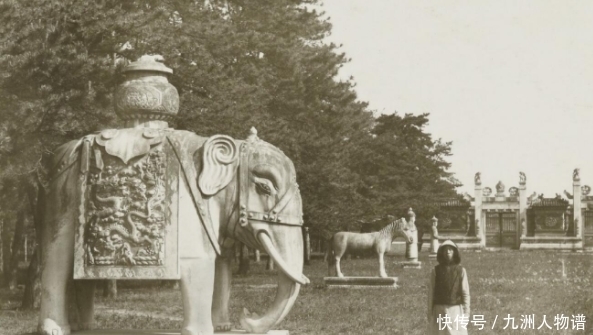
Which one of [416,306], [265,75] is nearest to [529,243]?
[265,75]

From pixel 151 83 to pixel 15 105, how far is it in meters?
6.92

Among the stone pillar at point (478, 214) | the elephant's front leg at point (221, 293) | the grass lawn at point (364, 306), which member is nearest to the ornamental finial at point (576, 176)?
the stone pillar at point (478, 214)

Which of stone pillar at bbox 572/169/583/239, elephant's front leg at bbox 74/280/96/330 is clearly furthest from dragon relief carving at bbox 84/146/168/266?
stone pillar at bbox 572/169/583/239

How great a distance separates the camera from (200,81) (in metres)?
17.6

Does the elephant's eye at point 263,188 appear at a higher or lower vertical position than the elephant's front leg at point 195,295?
higher

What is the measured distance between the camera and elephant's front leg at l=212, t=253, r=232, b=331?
667cm

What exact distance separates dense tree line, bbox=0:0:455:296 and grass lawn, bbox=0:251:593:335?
2902 mm

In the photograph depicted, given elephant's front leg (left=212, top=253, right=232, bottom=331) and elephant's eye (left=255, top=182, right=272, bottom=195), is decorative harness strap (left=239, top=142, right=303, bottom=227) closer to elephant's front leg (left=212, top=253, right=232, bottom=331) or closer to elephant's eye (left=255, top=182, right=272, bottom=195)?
elephant's eye (left=255, top=182, right=272, bottom=195)

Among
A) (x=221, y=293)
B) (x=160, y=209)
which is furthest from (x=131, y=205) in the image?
(x=221, y=293)

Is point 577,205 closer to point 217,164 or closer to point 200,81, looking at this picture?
point 200,81

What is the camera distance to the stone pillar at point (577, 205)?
5341cm

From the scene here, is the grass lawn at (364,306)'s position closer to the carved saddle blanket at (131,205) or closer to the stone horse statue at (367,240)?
the stone horse statue at (367,240)

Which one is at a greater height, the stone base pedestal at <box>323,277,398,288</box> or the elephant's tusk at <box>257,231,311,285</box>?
the elephant's tusk at <box>257,231,311,285</box>

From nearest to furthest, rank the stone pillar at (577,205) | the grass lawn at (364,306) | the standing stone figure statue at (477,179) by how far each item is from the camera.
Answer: the grass lawn at (364,306)
the stone pillar at (577,205)
the standing stone figure statue at (477,179)
